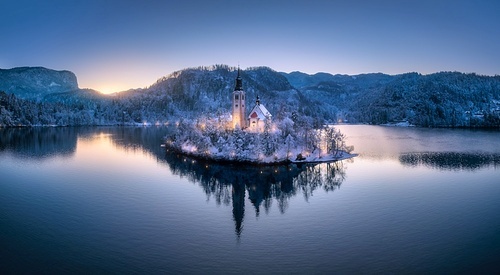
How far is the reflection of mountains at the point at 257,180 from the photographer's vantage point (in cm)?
5088

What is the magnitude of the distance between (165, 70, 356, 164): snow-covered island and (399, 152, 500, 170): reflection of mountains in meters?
15.3

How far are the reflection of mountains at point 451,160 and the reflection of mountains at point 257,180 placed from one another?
Answer: 66.7 ft

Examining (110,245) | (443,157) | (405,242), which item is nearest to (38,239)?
(110,245)

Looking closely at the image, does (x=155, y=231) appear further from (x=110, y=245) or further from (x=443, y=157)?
(x=443, y=157)

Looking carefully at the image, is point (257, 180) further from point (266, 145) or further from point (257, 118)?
point (257, 118)

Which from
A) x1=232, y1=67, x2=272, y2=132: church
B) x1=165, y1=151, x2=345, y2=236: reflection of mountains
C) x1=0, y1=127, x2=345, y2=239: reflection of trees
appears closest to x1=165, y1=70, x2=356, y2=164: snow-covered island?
x1=232, y1=67, x2=272, y2=132: church

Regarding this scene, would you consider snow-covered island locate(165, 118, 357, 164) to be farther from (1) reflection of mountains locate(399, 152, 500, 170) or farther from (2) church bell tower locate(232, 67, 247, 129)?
(1) reflection of mountains locate(399, 152, 500, 170)

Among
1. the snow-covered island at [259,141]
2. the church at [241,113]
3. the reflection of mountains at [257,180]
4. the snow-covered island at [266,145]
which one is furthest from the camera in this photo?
the church at [241,113]

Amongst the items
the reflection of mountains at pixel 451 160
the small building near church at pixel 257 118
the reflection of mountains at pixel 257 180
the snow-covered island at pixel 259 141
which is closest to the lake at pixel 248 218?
the reflection of mountains at pixel 257 180

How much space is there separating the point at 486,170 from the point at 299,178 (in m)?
41.8

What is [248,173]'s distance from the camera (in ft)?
228

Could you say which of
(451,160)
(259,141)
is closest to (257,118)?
(259,141)

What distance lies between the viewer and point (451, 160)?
8450 cm

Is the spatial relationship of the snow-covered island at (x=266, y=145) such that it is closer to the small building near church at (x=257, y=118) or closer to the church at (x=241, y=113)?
the church at (x=241, y=113)
